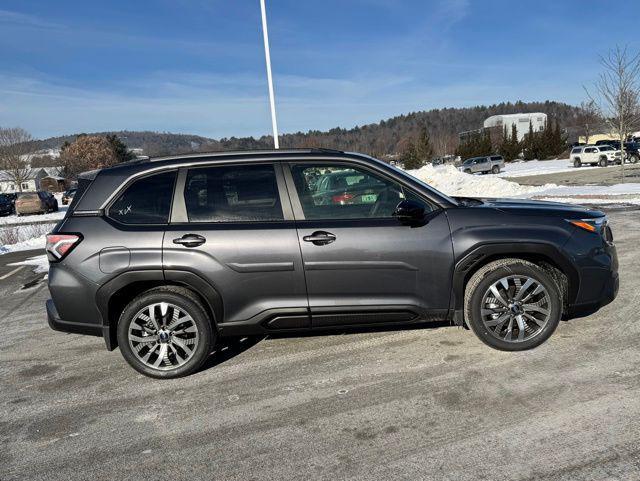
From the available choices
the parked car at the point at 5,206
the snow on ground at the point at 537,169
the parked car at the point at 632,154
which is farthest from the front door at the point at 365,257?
the parked car at the point at 632,154

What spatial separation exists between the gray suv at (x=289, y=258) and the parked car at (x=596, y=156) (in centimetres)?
4145

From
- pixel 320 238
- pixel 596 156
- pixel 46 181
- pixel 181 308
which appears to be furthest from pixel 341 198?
pixel 46 181

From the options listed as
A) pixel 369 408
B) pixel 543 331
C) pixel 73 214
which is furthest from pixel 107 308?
pixel 543 331

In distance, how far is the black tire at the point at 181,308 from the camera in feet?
12.4

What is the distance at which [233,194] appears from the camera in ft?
12.7

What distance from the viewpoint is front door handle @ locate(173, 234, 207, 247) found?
146 inches

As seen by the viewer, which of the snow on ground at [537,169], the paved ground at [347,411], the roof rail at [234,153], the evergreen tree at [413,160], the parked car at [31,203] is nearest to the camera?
the paved ground at [347,411]

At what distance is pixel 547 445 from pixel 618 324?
89.6 inches

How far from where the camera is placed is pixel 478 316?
3.88 metres

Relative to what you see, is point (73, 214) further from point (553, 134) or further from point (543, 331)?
point (553, 134)

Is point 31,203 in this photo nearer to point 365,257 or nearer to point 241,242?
point 241,242

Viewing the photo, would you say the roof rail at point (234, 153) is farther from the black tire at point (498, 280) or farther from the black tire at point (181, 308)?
the black tire at point (498, 280)

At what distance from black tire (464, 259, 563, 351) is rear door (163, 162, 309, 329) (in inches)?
54.0

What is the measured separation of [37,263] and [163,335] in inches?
321
